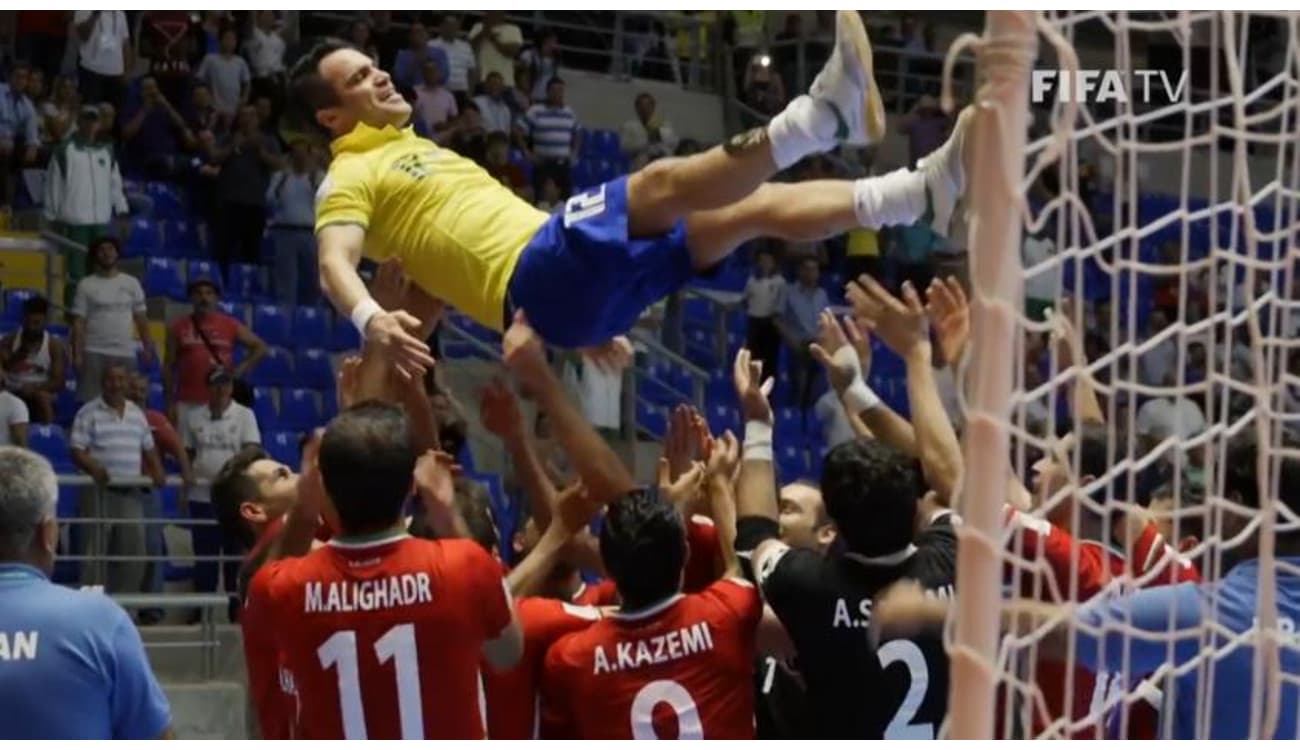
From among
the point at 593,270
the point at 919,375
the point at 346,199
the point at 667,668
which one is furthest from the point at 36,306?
the point at 667,668

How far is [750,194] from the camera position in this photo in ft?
19.2

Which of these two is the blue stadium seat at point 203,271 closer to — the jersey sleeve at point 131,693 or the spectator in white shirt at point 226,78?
the spectator in white shirt at point 226,78

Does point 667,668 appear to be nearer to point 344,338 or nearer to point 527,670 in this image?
point 527,670

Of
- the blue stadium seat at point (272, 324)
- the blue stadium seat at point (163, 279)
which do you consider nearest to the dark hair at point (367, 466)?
the blue stadium seat at point (272, 324)

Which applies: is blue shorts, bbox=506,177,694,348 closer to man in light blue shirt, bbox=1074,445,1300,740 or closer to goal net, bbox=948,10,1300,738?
goal net, bbox=948,10,1300,738

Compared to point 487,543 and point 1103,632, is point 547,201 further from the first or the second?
point 1103,632

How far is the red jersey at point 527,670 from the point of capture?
5.04 meters

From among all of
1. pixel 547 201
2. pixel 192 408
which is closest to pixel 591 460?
pixel 192 408

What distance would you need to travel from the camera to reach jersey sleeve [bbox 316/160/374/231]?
6469 mm

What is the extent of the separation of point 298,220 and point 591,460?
28.4 ft

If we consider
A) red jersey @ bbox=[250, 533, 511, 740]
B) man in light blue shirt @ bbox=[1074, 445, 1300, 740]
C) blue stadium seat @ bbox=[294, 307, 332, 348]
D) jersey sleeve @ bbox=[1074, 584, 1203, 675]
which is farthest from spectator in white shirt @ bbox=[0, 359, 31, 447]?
jersey sleeve @ bbox=[1074, 584, 1203, 675]

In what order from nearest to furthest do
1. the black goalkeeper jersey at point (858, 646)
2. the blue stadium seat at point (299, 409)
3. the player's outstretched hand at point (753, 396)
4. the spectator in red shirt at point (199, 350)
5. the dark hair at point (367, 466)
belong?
the dark hair at point (367, 466), the black goalkeeper jersey at point (858, 646), the player's outstretched hand at point (753, 396), the spectator in red shirt at point (199, 350), the blue stadium seat at point (299, 409)
